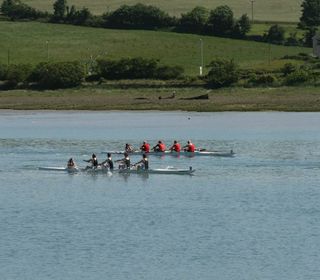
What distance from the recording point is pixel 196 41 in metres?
149

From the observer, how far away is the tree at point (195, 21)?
511 ft

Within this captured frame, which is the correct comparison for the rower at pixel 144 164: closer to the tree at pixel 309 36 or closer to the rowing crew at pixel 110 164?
the rowing crew at pixel 110 164

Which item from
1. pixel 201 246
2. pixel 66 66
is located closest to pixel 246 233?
pixel 201 246

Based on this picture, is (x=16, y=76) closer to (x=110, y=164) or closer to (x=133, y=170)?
(x=110, y=164)

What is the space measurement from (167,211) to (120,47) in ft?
316

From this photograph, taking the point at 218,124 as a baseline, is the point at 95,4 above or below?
above

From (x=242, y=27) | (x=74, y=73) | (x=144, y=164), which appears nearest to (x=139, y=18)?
(x=242, y=27)

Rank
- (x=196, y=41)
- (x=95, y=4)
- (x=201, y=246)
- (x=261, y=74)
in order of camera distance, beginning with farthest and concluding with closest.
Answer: (x=95, y=4) → (x=196, y=41) → (x=261, y=74) → (x=201, y=246)

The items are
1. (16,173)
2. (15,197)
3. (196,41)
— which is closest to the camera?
(15,197)

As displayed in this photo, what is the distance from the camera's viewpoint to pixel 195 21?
156 m

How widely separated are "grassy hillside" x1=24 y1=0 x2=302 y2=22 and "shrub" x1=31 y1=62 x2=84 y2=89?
53164 millimetres

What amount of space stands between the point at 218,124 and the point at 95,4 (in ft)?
302

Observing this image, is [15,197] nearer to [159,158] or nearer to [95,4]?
[159,158]

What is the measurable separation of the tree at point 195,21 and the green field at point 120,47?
351 centimetres
